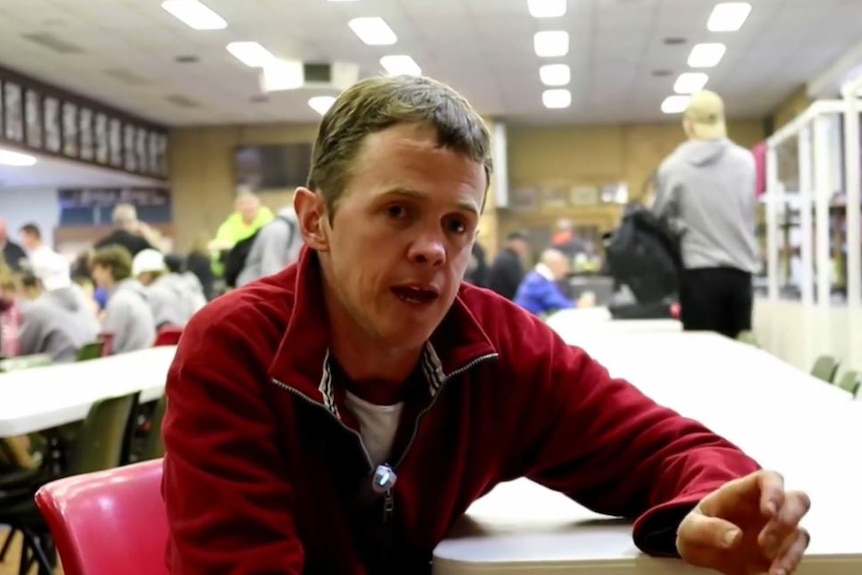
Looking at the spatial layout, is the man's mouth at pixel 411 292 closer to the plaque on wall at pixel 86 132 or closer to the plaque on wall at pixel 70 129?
the plaque on wall at pixel 70 129

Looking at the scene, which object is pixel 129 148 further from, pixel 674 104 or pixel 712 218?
pixel 712 218

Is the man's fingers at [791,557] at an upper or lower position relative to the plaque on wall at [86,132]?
lower

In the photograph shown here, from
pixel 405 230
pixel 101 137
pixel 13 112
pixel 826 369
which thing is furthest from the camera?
pixel 101 137

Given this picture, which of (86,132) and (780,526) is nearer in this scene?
(780,526)

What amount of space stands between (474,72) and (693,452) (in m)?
10.5

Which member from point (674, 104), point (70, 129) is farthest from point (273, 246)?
point (674, 104)

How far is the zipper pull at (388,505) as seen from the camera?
1110mm

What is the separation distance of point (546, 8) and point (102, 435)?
6921mm

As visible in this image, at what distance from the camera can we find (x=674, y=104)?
13.8 meters

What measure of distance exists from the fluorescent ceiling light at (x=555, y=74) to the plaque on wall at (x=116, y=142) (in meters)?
4.99

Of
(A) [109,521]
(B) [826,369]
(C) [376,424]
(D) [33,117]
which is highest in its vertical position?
(D) [33,117]

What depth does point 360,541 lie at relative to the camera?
1.14m

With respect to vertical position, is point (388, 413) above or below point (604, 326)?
above

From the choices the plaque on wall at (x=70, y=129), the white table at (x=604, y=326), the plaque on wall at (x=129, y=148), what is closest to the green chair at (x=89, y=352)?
the white table at (x=604, y=326)
